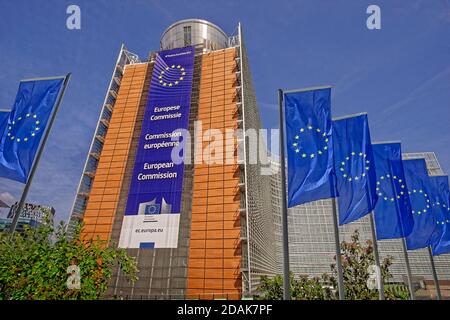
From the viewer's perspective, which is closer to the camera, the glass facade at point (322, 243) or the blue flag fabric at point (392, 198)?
the blue flag fabric at point (392, 198)

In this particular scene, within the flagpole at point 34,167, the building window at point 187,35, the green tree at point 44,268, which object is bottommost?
the green tree at point 44,268

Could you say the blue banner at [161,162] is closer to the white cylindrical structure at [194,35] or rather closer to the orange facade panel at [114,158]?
the orange facade panel at [114,158]

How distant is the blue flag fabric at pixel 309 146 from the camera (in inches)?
579

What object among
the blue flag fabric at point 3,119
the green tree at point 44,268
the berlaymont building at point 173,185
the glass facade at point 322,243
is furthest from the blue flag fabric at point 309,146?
the glass facade at point 322,243

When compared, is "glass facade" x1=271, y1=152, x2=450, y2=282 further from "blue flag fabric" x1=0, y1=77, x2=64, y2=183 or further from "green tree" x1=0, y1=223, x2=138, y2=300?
"blue flag fabric" x1=0, y1=77, x2=64, y2=183

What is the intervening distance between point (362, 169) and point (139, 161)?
34.8 m

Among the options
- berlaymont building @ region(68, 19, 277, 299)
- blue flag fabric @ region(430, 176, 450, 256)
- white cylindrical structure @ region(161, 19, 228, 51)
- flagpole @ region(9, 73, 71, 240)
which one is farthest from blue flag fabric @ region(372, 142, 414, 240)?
white cylindrical structure @ region(161, 19, 228, 51)

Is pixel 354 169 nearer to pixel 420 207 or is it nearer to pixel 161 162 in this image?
pixel 420 207

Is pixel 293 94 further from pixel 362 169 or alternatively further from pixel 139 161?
pixel 139 161

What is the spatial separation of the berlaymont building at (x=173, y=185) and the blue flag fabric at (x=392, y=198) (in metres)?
18.0

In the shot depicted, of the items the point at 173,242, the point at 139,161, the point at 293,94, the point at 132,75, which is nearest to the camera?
the point at 293,94

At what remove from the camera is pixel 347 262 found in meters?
32.2

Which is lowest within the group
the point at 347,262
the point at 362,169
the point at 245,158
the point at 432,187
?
the point at 347,262
